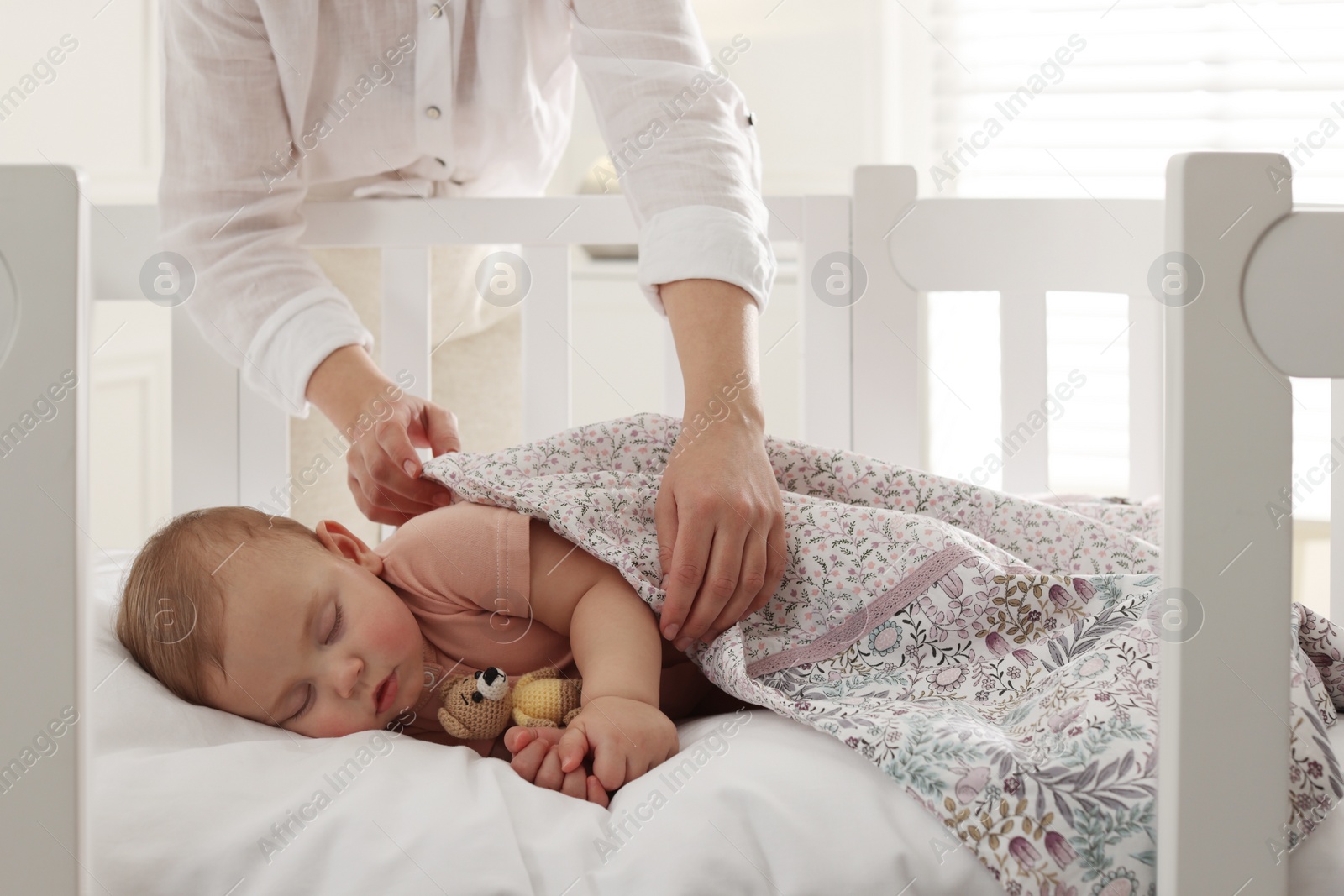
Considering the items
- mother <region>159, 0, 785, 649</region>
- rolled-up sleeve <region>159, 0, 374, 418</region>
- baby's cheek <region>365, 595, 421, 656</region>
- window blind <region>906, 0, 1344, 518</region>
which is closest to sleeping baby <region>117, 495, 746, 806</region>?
baby's cheek <region>365, 595, 421, 656</region>

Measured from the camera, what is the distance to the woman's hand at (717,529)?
0.71 metres

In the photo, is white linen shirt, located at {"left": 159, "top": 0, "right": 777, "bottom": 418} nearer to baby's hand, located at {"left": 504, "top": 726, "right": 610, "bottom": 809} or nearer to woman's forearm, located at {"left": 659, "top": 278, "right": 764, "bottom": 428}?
woman's forearm, located at {"left": 659, "top": 278, "right": 764, "bottom": 428}

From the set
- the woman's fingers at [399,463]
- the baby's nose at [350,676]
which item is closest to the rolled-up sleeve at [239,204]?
the woman's fingers at [399,463]

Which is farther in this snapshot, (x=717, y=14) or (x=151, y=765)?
(x=717, y=14)

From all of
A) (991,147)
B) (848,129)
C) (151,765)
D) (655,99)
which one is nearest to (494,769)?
(151,765)

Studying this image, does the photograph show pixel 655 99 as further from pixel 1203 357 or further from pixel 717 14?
pixel 717 14

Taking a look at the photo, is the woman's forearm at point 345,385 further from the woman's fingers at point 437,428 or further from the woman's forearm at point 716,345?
the woman's forearm at point 716,345

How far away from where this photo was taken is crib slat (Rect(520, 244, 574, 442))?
1.08m

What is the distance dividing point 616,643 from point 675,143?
474mm

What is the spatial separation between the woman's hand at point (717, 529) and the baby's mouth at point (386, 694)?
0.21 m

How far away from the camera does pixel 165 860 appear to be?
55 cm

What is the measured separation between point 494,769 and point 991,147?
1689mm

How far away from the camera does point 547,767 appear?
0.65 meters

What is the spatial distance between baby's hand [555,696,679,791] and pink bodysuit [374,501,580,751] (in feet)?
0.45
